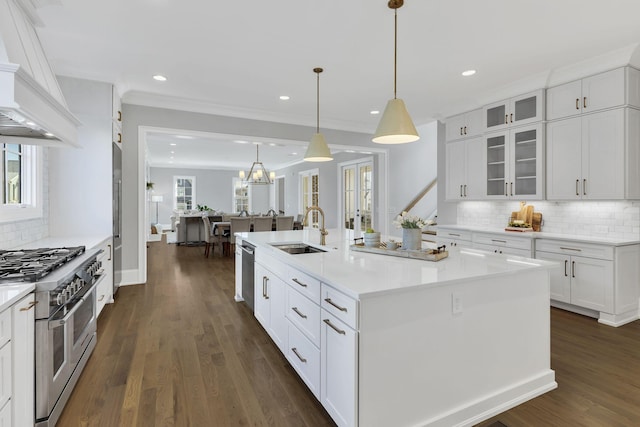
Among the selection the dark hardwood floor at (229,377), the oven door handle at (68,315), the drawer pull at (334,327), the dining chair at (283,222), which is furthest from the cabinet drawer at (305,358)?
the dining chair at (283,222)

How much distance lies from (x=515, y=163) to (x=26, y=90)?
4849mm

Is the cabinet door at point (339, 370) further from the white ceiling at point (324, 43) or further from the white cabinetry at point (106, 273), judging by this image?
the white cabinetry at point (106, 273)

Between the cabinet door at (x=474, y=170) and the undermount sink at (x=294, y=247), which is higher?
the cabinet door at (x=474, y=170)

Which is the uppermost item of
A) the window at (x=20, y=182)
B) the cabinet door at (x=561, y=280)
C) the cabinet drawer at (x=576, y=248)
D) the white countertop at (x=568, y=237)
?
the window at (x=20, y=182)

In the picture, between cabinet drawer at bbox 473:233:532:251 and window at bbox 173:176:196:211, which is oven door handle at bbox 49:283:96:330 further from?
window at bbox 173:176:196:211

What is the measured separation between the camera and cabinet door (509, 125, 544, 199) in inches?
159

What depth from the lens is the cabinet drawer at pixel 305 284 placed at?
77.5 inches

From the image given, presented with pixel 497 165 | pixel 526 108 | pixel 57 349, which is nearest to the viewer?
pixel 57 349

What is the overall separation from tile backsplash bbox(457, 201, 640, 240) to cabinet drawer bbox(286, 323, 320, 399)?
12.1 feet

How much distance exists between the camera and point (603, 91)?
137 inches

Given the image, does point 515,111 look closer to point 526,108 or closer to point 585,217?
point 526,108

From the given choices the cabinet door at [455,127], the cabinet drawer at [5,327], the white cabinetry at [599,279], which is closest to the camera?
the cabinet drawer at [5,327]

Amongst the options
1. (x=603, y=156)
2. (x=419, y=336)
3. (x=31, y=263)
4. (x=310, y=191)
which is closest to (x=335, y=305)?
(x=419, y=336)

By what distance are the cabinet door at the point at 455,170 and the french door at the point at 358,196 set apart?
2.27m
